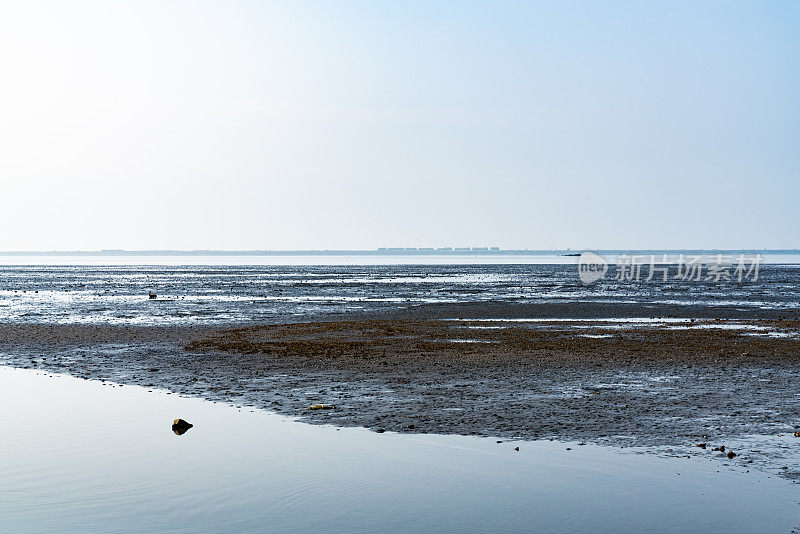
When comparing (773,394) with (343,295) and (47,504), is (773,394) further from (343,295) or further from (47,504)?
(343,295)

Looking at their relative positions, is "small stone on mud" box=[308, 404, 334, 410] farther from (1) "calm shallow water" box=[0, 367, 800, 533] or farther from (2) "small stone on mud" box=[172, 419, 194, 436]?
(2) "small stone on mud" box=[172, 419, 194, 436]

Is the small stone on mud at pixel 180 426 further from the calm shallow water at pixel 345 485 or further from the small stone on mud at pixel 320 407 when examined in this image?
the small stone on mud at pixel 320 407

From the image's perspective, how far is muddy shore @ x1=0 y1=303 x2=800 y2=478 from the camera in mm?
11906

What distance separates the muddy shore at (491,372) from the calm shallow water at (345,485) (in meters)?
1.01

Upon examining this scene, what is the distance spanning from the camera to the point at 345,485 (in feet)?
29.8

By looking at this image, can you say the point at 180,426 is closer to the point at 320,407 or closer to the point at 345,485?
the point at 320,407

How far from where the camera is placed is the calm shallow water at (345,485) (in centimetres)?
778

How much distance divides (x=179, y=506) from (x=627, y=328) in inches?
891

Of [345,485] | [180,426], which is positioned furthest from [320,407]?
[345,485]

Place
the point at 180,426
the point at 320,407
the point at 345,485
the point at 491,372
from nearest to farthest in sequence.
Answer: the point at 345,485 < the point at 180,426 < the point at 320,407 < the point at 491,372

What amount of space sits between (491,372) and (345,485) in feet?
28.8

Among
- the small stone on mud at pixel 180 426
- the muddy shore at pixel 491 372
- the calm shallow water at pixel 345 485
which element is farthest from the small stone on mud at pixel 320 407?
the small stone on mud at pixel 180 426

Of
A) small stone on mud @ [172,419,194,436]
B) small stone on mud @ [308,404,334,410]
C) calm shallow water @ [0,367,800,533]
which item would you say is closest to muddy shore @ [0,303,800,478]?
small stone on mud @ [308,404,334,410]

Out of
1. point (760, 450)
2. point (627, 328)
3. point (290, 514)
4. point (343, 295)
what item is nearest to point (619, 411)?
point (760, 450)
